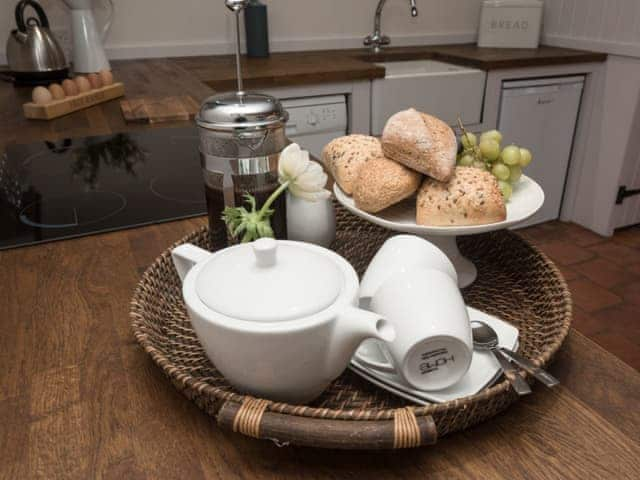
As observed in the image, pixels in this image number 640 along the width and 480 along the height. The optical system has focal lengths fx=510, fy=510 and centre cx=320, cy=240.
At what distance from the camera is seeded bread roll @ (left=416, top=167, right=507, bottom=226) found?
631 mm

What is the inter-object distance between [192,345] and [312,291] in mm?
189

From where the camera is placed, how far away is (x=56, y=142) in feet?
3.92

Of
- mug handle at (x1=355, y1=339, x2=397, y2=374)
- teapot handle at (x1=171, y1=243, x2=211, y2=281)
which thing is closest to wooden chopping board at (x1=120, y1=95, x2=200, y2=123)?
teapot handle at (x1=171, y1=243, x2=211, y2=281)

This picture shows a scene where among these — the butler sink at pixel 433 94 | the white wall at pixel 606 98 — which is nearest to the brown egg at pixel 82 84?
the butler sink at pixel 433 94

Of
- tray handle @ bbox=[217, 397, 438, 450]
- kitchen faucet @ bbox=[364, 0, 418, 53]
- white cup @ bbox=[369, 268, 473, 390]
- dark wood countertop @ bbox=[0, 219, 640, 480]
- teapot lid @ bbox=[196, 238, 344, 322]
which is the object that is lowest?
dark wood countertop @ bbox=[0, 219, 640, 480]

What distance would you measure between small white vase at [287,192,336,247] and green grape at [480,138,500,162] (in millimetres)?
294

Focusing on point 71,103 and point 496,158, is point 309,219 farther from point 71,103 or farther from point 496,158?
point 71,103

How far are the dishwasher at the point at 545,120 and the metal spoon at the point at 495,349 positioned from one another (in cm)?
196

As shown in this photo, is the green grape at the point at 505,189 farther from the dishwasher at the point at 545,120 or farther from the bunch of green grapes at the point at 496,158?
the dishwasher at the point at 545,120

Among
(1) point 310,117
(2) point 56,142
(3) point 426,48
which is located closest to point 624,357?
(1) point 310,117

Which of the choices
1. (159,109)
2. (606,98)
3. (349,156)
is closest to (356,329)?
(349,156)

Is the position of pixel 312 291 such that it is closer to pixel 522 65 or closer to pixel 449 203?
pixel 449 203

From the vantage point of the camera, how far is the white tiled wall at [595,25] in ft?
7.30

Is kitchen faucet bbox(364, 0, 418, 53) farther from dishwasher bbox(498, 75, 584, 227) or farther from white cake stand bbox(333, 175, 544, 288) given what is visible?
white cake stand bbox(333, 175, 544, 288)
